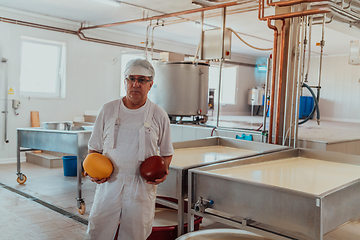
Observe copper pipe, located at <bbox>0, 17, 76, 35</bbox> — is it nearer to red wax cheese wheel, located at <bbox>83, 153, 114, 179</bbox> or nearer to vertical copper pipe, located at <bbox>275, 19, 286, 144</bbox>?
vertical copper pipe, located at <bbox>275, 19, 286, 144</bbox>

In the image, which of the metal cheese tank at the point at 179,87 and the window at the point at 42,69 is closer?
the metal cheese tank at the point at 179,87

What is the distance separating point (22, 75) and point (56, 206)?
3585 millimetres

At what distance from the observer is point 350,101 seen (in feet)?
36.0

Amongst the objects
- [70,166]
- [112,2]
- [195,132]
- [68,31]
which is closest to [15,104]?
[68,31]

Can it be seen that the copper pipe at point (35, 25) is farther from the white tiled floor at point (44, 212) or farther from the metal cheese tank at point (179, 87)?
the white tiled floor at point (44, 212)

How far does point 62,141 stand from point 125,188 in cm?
227

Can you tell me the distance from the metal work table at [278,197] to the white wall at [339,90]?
Answer: 9614 mm

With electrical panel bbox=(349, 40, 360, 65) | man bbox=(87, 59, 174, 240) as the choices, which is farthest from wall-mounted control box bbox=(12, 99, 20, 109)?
electrical panel bbox=(349, 40, 360, 65)

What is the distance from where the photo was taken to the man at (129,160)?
1709 millimetres

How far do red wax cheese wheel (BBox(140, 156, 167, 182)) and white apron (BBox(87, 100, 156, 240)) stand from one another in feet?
0.17

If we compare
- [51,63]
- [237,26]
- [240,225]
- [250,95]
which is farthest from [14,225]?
[250,95]

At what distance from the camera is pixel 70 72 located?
686 cm

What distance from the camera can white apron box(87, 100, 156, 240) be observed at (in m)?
1.71

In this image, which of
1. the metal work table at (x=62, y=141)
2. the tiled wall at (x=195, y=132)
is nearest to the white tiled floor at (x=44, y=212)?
the metal work table at (x=62, y=141)
